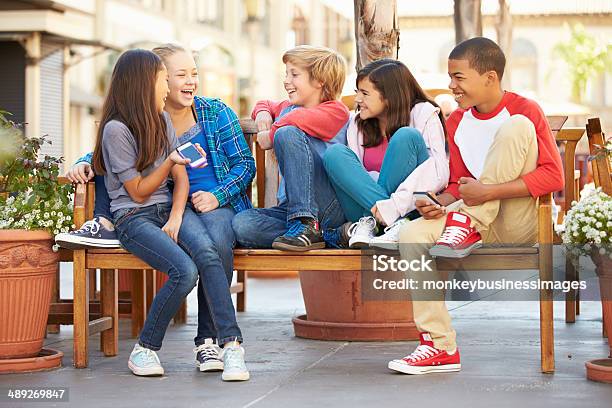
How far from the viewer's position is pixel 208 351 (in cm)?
491

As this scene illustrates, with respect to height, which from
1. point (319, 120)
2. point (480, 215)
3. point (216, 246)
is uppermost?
point (319, 120)

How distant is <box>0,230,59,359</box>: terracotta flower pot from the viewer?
4.92 meters

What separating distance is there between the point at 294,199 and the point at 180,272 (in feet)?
1.84

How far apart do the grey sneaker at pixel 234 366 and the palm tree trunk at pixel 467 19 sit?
28.4ft

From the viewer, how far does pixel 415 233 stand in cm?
474

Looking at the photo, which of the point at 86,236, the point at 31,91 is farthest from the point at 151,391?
the point at 31,91

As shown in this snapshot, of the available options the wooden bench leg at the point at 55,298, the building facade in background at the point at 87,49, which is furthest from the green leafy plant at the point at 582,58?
the wooden bench leg at the point at 55,298

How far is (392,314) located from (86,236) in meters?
1.57

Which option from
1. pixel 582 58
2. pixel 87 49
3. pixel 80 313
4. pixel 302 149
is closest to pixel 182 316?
pixel 80 313

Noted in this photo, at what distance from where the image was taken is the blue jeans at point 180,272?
4.78 m

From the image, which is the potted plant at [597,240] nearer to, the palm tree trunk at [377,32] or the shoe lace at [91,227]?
the shoe lace at [91,227]

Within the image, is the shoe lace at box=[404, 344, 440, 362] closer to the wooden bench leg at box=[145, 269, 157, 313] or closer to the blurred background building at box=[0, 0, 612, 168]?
the wooden bench leg at box=[145, 269, 157, 313]

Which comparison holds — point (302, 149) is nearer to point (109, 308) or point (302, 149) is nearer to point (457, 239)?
point (457, 239)

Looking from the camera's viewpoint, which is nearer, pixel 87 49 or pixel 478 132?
pixel 478 132
